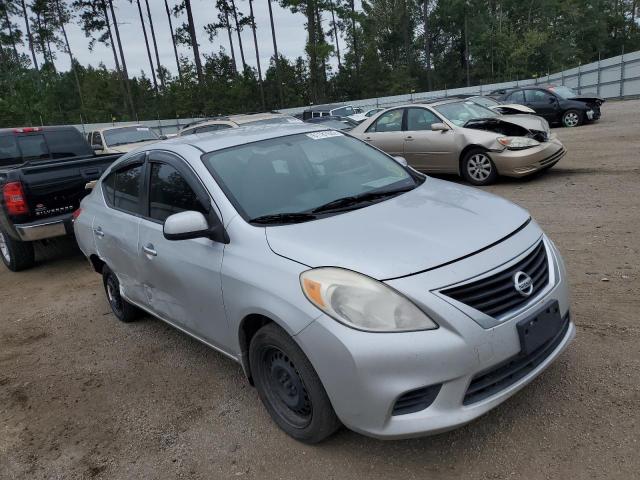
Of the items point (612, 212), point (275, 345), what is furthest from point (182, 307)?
point (612, 212)

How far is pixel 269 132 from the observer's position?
12.7ft

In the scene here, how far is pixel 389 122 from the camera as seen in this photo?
1008 centimetres

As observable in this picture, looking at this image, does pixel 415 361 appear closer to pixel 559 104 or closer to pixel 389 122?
pixel 389 122

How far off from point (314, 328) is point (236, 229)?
0.87 metres

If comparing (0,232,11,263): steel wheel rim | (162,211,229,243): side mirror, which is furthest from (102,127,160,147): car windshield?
(162,211,229,243): side mirror

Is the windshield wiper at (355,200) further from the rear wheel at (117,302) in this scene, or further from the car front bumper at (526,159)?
the car front bumper at (526,159)

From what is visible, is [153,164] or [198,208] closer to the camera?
[198,208]

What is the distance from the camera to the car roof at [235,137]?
3577 mm

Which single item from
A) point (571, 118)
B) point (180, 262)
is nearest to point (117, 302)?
point (180, 262)

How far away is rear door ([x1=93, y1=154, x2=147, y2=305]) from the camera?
392cm

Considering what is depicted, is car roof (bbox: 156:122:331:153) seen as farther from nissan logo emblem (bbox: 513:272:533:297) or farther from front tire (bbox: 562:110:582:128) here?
front tire (bbox: 562:110:582:128)

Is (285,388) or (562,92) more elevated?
(562,92)

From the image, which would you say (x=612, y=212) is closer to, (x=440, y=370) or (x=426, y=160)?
(x=426, y=160)

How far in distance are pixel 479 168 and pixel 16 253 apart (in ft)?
24.0
